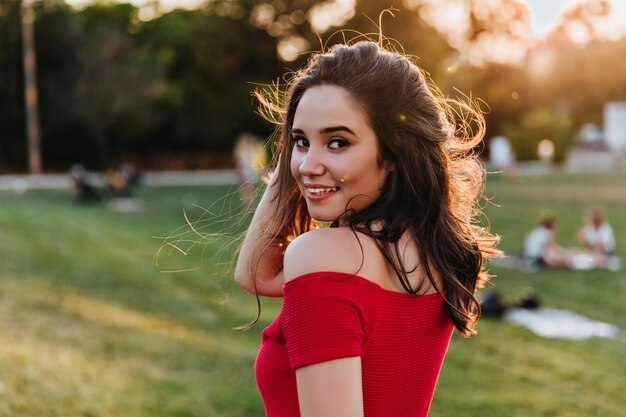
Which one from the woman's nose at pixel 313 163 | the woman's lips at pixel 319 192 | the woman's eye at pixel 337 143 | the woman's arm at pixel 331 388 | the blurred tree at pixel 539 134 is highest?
the woman's eye at pixel 337 143

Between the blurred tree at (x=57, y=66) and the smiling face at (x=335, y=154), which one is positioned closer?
the smiling face at (x=335, y=154)

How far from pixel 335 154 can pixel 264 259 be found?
528 mm

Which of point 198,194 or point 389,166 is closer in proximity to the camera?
point 389,166

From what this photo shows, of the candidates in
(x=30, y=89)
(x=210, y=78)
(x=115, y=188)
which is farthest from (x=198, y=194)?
(x=210, y=78)

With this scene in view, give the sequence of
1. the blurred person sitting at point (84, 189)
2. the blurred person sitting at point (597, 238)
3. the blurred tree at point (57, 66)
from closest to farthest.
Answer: the blurred person sitting at point (597, 238) → the blurred person sitting at point (84, 189) → the blurred tree at point (57, 66)

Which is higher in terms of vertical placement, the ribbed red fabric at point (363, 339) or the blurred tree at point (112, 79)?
the ribbed red fabric at point (363, 339)

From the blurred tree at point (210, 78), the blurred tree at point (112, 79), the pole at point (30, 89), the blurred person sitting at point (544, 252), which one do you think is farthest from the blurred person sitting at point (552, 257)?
the blurred tree at point (210, 78)

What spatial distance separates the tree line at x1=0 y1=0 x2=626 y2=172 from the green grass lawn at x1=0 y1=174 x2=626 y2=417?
24957 mm

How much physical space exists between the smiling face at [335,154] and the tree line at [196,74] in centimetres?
3475

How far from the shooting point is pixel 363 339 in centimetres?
152

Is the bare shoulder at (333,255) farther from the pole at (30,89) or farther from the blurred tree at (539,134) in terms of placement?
the blurred tree at (539,134)

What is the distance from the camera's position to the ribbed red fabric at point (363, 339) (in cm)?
142

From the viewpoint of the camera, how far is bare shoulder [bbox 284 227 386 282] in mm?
1431

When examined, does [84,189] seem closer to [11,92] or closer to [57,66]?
[11,92]
